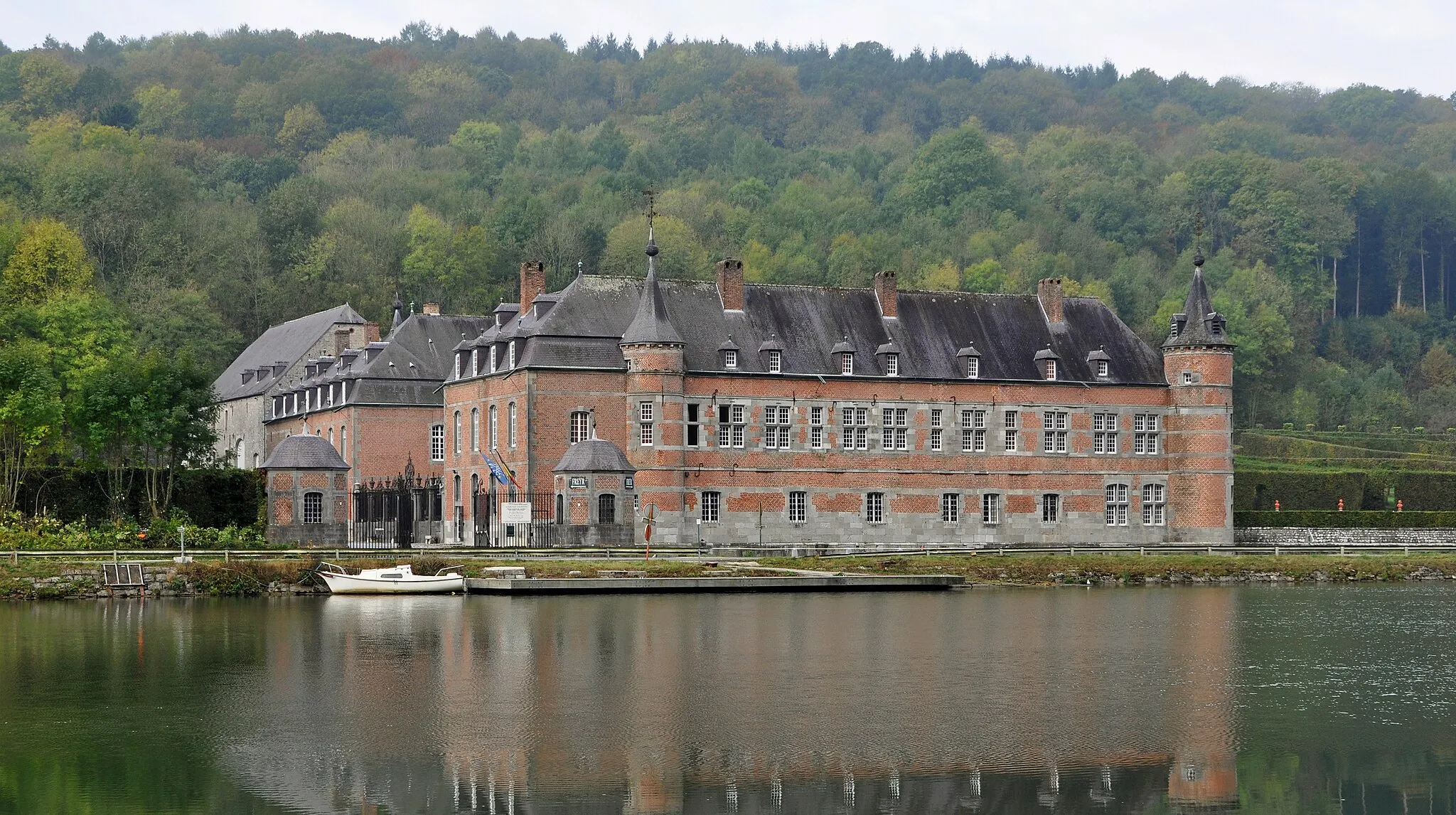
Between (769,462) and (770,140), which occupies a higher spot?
(770,140)

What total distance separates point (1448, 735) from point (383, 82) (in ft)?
425

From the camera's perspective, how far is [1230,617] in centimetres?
3591

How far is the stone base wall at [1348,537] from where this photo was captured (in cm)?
5762

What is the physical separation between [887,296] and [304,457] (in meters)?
19.0

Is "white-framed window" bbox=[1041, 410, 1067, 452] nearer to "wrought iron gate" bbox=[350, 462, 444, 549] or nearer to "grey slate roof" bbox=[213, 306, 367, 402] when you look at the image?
"wrought iron gate" bbox=[350, 462, 444, 549]

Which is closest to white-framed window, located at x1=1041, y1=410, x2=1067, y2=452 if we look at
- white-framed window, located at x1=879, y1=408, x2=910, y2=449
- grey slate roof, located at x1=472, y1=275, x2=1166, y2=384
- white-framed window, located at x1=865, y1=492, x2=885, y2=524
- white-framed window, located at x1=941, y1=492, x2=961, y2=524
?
grey slate roof, located at x1=472, y1=275, x2=1166, y2=384

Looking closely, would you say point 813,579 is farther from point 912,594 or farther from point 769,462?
point 769,462

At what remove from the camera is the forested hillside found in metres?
88.6

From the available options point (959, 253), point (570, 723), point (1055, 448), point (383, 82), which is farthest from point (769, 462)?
point (383, 82)

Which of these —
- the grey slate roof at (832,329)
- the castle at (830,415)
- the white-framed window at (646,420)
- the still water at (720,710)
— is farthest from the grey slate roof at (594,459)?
the still water at (720,710)

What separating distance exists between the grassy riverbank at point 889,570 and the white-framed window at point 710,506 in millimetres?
8553

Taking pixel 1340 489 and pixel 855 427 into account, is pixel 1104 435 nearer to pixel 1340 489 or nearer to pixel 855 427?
pixel 855 427

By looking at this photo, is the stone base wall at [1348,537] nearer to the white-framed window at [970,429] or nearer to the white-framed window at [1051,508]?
the white-framed window at [1051,508]

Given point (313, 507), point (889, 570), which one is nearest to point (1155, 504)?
point (889, 570)
